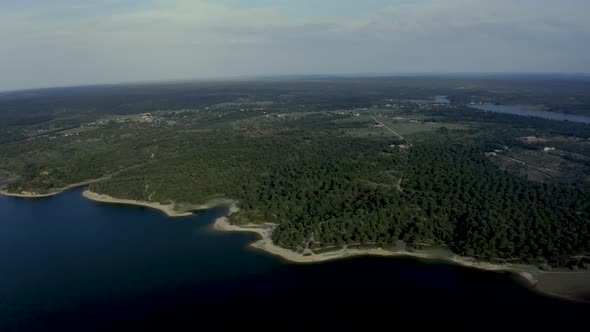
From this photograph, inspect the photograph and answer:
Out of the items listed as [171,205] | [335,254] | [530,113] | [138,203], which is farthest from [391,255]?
[530,113]

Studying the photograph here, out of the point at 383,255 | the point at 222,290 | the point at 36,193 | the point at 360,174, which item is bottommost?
the point at 222,290

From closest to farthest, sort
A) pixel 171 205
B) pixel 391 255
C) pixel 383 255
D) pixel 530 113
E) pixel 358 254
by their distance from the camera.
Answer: pixel 391 255
pixel 383 255
pixel 358 254
pixel 171 205
pixel 530 113

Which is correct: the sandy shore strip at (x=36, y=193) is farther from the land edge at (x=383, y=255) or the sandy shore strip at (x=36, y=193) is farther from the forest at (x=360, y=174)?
the land edge at (x=383, y=255)

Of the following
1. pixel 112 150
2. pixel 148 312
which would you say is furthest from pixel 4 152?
pixel 148 312

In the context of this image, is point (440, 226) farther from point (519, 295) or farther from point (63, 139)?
point (63, 139)

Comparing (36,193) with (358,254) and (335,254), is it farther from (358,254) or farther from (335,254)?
(358,254)

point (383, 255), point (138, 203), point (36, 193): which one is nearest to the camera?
point (383, 255)

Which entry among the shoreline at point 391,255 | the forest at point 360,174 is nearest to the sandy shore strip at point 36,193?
the forest at point 360,174

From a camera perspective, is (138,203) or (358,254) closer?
(358,254)
